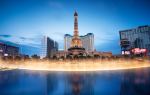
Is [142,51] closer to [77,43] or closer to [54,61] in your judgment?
[77,43]

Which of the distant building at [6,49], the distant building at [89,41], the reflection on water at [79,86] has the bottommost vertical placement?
the reflection on water at [79,86]

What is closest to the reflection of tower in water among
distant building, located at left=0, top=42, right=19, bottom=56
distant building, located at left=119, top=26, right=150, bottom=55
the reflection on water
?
the reflection on water

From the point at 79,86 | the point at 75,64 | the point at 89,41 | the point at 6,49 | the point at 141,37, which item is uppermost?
the point at 141,37

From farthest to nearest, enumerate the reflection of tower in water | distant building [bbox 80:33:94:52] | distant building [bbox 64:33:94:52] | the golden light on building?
1. distant building [bbox 64:33:94:52]
2. distant building [bbox 80:33:94:52]
3. the golden light on building
4. the reflection of tower in water

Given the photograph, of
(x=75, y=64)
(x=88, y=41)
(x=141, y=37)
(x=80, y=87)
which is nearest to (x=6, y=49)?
(x=88, y=41)

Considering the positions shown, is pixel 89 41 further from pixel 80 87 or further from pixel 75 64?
pixel 80 87

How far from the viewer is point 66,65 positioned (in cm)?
7219

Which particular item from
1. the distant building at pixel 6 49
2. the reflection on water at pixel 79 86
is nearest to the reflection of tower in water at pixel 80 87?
the reflection on water at pixel 79 86

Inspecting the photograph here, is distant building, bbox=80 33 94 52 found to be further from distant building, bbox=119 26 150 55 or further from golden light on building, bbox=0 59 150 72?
golden light on building, bbox=0 59 150 72

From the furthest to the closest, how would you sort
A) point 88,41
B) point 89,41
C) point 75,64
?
point 88,41 → point 89,41 → point 75,64

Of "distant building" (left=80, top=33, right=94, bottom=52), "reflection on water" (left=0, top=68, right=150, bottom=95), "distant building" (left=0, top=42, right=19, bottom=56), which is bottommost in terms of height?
"reflection on water" (left=0, top=68, right=150, bottom=95)

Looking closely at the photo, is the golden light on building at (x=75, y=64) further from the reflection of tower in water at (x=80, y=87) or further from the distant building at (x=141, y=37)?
the distant building at (x=141, y=37)

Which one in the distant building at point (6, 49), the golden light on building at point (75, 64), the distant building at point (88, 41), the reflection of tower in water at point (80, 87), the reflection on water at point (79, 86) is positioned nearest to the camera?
the reflection of tower in water at point (80, 87)

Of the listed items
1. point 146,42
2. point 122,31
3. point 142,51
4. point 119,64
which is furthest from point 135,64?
point 122,31
